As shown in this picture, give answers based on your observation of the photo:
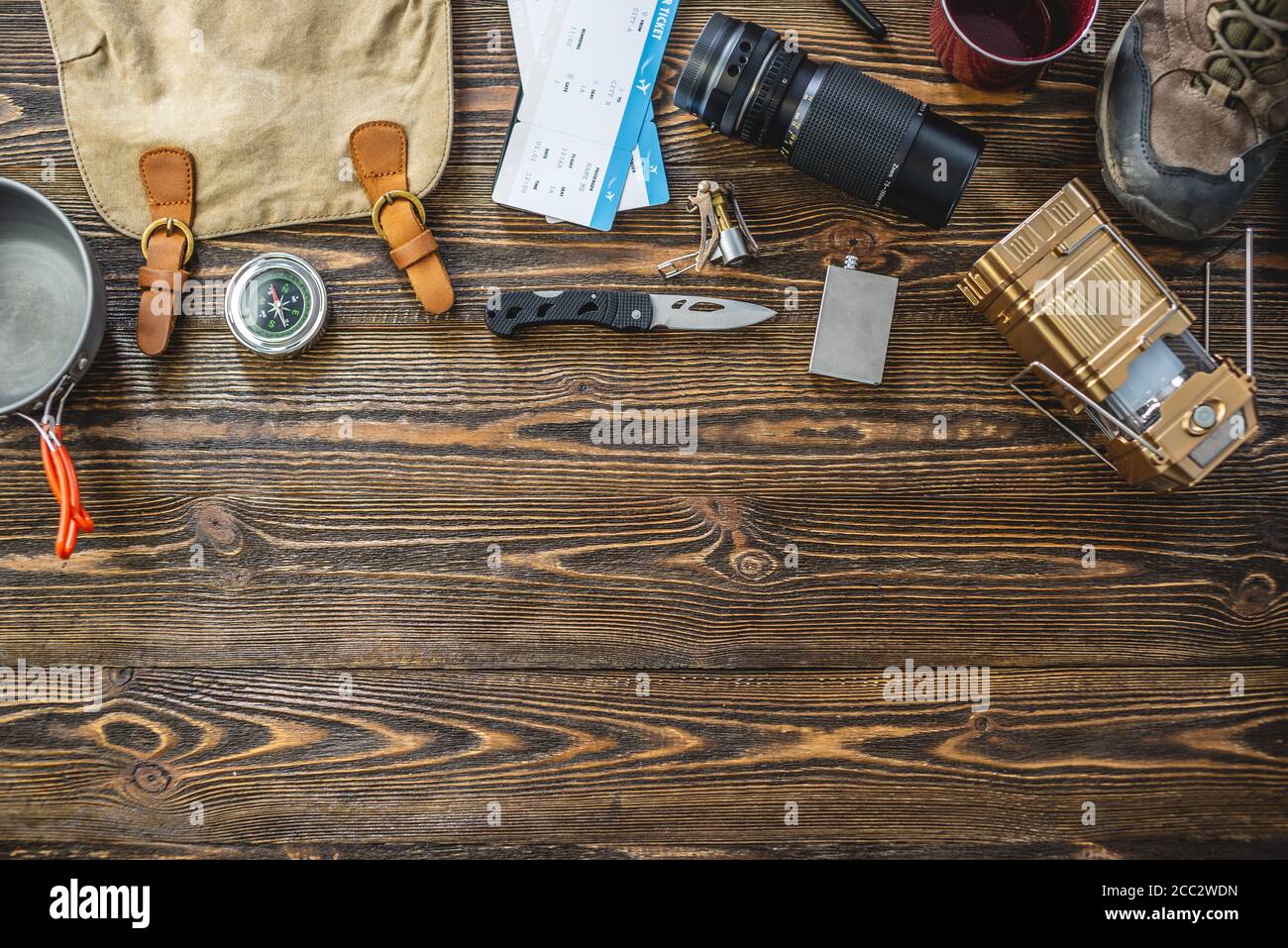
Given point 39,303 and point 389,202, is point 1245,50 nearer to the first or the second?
point 389,202

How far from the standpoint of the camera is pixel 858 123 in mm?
972

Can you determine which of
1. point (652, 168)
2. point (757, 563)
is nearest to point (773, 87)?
point (652, 168)

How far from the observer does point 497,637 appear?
1029mm

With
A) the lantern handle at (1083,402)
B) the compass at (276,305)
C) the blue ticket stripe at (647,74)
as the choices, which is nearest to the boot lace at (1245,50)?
the lantern handle at (1083,402)

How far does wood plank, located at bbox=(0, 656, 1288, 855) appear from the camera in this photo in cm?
101

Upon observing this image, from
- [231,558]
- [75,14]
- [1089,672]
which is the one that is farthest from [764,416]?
[75,14]

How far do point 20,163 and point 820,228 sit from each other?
1.03 metres

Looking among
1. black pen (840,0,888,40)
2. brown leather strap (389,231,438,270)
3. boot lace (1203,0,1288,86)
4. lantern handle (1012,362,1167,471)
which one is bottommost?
lantern handle (1012,362,1167,471)

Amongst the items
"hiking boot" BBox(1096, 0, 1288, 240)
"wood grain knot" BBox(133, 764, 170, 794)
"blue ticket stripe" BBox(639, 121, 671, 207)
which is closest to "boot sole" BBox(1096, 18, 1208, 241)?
"hiking boot" BBox(1096, 0, 1288, 240)

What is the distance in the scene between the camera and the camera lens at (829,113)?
959 millimetres

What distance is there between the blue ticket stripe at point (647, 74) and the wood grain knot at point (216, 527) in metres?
0.68

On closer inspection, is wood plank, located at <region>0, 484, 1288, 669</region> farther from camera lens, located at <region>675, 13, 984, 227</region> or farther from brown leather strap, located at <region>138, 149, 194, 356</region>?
camera lens, located at <region>675, 13, 984, 227</region>

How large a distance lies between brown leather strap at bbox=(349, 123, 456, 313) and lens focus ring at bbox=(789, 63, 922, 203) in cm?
47

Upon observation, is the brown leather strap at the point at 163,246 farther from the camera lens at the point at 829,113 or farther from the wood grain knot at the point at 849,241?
the wood grain knot at the point at 849,241
